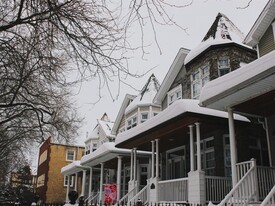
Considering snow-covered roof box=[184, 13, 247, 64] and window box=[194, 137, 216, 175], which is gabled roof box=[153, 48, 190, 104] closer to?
snow-covered roof box=[184, 13, 247, 64]

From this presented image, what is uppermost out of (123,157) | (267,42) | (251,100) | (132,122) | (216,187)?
(267,42)

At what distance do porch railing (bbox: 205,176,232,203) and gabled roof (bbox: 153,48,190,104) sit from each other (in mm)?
8941

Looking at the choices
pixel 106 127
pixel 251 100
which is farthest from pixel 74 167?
pixel 251 100

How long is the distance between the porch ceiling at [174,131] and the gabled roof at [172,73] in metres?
4.25

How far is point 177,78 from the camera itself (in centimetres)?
2012

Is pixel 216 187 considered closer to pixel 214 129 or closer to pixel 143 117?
pixel 214 129

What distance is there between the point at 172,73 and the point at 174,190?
872 centimetres

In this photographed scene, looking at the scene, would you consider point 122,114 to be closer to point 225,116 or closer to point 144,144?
point 144,144

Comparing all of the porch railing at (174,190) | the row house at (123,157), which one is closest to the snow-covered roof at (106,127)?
the row house at (123,157)

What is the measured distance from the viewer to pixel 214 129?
13578 millimetres

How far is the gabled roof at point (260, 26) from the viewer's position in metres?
13.5

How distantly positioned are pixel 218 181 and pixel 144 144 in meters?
5.32

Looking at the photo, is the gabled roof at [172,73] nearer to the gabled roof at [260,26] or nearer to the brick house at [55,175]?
the gabled roof at [260,26]

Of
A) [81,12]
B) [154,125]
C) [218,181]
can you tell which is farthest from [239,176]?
[81,12]
